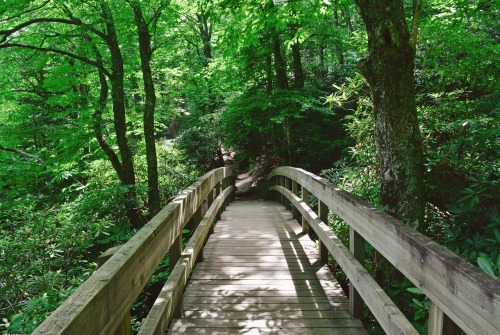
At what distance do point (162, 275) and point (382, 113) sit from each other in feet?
12.4

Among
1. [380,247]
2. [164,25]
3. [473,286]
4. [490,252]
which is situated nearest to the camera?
[473,286]

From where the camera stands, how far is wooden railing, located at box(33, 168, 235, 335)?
1202 millimetres

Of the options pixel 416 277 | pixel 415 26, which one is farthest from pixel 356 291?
pixel 415 26

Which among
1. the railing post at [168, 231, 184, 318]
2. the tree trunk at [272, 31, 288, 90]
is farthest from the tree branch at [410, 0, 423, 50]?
the tree trunk at [272, 31, 288, 90]

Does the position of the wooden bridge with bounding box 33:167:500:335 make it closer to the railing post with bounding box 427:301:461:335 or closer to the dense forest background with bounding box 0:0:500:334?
the railing post with bounding box 427:301:461:335

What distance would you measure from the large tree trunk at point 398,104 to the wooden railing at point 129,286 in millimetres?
2228

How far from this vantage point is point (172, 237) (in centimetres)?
284

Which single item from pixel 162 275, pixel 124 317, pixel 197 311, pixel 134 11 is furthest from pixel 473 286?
pixel 134 11

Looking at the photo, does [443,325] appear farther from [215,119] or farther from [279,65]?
[215,119]

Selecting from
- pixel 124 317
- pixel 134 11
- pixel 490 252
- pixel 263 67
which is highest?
pixel 134 11

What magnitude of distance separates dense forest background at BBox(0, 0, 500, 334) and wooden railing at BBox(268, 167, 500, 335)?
1.31 ft

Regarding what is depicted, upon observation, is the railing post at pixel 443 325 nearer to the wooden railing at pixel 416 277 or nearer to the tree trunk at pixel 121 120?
the wooden railing at pixel 416 277

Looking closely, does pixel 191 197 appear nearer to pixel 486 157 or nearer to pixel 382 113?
pixel 382 113

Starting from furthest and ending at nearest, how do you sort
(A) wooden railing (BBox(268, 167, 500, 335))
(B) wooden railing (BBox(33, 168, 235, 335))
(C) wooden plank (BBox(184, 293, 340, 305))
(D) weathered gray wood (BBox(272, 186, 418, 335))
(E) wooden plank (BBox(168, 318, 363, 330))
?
(C) wooden plank (BBox(184, 293, 340, 305)) < (E) wooden plank (BBox(168, 318, 363, 330)) < (D) weathered gray wood (BBox(272, 186, 418, 335)) < (A) wooden railing (BBox(268, 167, 500, 335)) < (B) wooden railing (BBox(33, 168, 235, 335))
